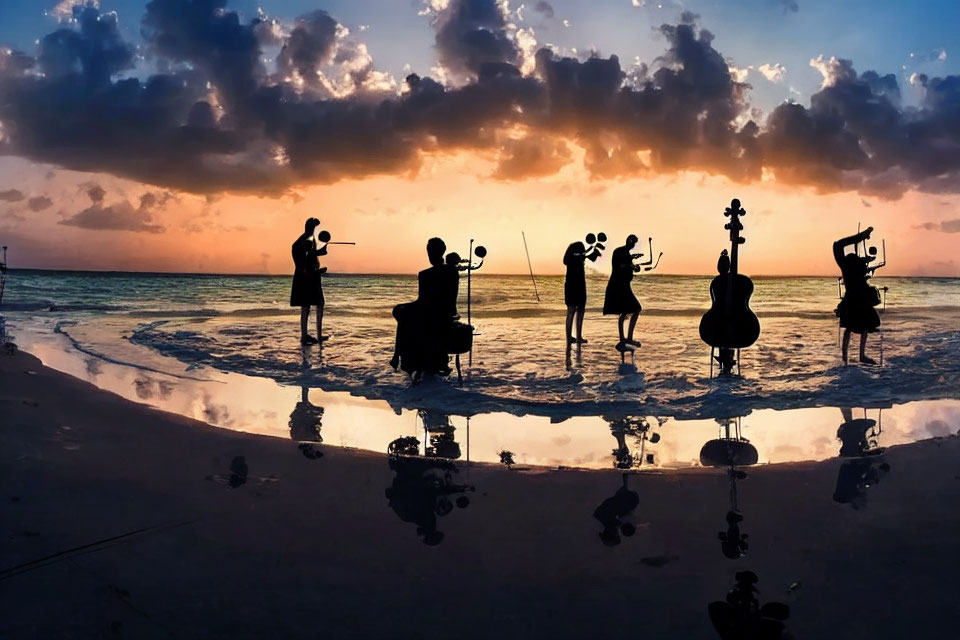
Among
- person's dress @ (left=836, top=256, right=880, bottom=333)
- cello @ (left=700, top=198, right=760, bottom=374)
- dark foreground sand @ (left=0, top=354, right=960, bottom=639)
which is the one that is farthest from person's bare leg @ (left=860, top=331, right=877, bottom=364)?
dark foreground sand @ (left=0, top=354, right=960, bottom=639)

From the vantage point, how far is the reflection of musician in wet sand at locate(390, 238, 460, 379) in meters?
8.87

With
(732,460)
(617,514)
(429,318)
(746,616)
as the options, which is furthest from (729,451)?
(429,318)

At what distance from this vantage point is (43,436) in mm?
5816

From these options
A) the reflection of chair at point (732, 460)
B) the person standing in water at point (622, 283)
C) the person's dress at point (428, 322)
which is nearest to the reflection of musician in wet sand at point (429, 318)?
the person's dress at point (428, 322)

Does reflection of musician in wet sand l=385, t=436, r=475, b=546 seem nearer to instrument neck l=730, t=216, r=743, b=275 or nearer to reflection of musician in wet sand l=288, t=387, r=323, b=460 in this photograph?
reflection of musician in wet sand l=288, t=387, r=323, b=460

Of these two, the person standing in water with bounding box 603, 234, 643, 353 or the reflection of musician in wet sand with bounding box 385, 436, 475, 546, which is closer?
the reflection of musician in wet sand with bounding box 385, 436, 475, 546

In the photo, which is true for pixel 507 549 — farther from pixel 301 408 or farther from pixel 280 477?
pixel 301 408

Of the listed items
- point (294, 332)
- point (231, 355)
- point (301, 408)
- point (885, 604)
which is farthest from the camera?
point (294, 332)

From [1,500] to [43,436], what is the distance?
190 centimetres

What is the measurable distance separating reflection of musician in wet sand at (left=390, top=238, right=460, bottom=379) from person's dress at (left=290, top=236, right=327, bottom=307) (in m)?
4.61

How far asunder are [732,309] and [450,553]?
812cm

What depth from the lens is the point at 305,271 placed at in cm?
1295

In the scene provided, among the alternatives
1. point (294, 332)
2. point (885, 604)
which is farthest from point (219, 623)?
point (294, 332)

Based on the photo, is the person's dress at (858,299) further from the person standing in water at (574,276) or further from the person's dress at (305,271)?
the person's dress at (305,271)
